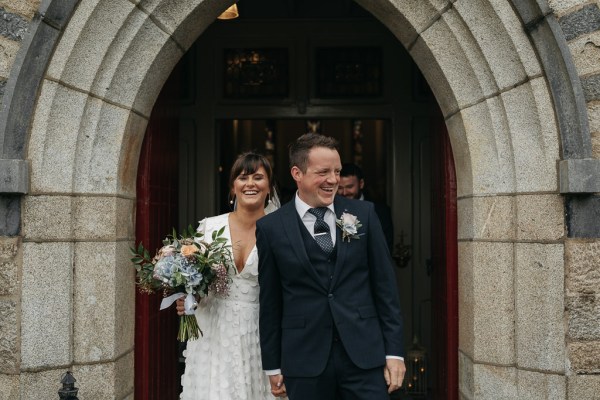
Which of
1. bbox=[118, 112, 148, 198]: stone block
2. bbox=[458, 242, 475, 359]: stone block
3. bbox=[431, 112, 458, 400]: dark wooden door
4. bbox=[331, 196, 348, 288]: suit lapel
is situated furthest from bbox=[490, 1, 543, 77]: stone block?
bbox=[118, 112, 148, 198]: stone block

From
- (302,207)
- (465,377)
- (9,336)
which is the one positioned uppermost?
(302,207)

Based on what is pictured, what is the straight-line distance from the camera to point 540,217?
426 cm

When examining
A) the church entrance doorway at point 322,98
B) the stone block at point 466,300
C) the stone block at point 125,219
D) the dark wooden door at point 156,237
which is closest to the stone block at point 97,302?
the stone block at point 125,219

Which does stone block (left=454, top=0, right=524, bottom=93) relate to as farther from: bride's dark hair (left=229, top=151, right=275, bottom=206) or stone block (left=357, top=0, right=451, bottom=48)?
bride's dark hair (left=229, top=151, right=275, bottom=206)

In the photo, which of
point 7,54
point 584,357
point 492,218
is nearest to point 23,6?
point 7,54

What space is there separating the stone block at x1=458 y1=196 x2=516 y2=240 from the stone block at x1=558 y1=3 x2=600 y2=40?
1026mm

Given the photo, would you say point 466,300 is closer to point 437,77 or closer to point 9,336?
point 437,77

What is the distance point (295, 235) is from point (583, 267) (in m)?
1.78

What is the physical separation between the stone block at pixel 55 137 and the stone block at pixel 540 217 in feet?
8.87

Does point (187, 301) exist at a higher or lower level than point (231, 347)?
higher

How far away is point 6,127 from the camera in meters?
4.20

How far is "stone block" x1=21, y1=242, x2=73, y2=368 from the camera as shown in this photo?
4.27m

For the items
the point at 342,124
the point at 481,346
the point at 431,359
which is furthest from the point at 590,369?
the point at 342,124

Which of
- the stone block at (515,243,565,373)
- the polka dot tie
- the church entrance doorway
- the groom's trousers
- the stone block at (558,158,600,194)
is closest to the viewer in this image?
the groom's trousers
